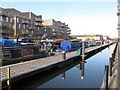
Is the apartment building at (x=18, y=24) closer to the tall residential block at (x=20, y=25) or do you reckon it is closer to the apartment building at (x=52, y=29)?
the tall residential block at (x=20, y=25)

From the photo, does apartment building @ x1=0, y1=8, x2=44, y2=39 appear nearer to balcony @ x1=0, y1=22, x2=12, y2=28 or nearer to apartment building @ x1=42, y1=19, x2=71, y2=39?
balcony @ x1=0, y1=22, x2=12, y2=28

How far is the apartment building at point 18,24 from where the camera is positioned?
1621 inches

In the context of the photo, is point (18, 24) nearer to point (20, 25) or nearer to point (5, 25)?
point (20, 25)

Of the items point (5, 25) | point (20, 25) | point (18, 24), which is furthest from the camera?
point (20, 25)

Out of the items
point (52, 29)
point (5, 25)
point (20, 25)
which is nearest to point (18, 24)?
point (20, 25)

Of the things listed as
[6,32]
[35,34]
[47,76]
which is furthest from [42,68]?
[35,34]

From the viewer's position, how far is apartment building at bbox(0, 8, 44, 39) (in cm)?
4118

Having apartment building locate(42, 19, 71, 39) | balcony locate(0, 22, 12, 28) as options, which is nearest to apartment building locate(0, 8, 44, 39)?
balcony locate(0, 22, 12, 28)

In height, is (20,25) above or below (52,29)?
below

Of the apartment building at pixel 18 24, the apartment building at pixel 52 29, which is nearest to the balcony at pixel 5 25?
the apartment building at pixel 18 24

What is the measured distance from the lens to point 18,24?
4659 centimetres

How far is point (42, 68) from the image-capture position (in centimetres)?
1033

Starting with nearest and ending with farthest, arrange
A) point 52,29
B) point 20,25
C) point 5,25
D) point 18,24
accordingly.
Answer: point 5,25 < point 18,24 < point 20,25 < point 52,29

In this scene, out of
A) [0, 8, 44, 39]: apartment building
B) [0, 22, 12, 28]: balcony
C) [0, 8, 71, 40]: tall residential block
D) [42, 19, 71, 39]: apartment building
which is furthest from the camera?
[42, 19, 71, 39]: apartment building
